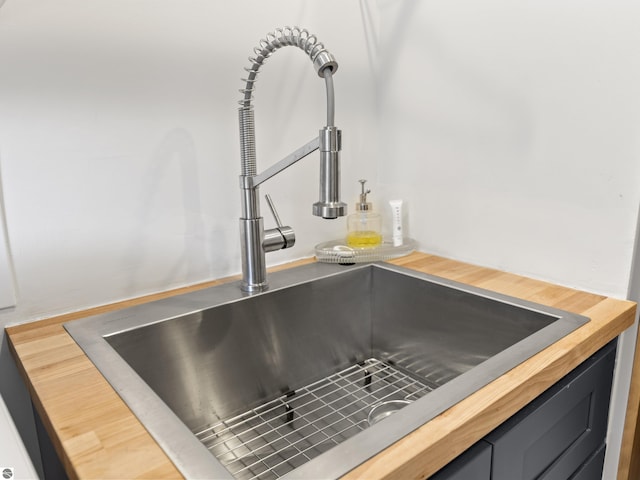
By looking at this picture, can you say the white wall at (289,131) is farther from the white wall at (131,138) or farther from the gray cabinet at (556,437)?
the gray cabinet at (556,437)

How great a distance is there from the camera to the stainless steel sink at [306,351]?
833 mm

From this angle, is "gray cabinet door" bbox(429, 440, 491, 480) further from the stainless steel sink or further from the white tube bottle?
the white tube bottle

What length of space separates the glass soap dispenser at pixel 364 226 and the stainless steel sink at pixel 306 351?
12 cm

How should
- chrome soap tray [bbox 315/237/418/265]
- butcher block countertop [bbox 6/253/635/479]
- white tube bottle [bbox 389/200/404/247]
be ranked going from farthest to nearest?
white tube bottle [bbox 389/200/404/247]
chrome soap tray [bbox 315/237/418/265]
butcher block countertop [bbox 6/253/635/479]

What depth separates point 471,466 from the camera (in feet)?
2.08

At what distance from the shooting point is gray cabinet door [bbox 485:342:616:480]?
0.70 m

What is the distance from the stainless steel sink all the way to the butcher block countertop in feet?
0.07

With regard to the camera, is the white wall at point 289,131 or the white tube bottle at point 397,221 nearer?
the white wall at point 289,131

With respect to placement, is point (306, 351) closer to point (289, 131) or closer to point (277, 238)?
point (277, 238)

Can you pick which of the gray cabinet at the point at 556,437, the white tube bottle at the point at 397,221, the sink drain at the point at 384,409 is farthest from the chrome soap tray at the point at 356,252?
the gray cabinet at the point at 556,437

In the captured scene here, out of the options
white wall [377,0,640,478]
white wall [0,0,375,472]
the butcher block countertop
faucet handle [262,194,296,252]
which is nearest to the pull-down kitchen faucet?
faucet handle [262,194,296,252]

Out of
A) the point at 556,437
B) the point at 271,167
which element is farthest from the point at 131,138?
the point at 556,437

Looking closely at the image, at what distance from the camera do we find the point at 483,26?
1.09m

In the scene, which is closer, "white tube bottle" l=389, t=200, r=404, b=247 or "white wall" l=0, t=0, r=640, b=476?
"white wall" l=0, t=0, r=640, b=476
